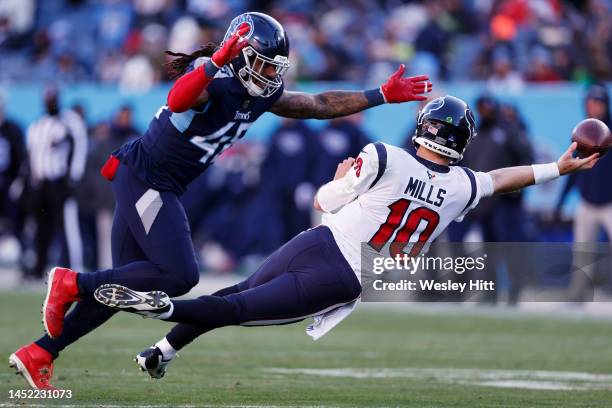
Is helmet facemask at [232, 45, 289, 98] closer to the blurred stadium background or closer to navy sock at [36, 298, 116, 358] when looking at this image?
navy sock at [36, 298, 116, 358]

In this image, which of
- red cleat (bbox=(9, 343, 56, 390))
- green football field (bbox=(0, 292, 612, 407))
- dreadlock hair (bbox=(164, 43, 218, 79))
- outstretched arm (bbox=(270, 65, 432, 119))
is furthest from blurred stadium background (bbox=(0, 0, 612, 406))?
dreadlock hair (bbox=(164, 43, 218, 79))

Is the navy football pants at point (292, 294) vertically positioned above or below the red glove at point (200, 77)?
below

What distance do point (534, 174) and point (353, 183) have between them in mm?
972

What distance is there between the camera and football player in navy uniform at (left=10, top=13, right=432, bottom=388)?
21.2 feet

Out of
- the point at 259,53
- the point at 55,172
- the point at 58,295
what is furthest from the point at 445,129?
the point at 55,172

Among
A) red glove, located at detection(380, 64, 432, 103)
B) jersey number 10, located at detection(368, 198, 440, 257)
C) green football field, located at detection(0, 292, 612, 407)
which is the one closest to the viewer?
jersey number 10, located at detection(368, 198, 440, 257)

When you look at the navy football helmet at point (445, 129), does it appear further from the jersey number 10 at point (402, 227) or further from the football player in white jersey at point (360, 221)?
the jersey number 10 at point (402, 227)

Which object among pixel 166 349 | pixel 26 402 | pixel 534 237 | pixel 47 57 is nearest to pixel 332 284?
pixel 166 349

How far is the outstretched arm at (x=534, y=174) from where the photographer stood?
6348 mm

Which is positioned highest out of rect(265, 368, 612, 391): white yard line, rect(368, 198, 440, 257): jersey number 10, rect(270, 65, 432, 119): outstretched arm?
rect(270, 65, 432, 119): outstretched arm

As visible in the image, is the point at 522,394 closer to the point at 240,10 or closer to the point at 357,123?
the point at 357,123

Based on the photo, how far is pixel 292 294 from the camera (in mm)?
6004

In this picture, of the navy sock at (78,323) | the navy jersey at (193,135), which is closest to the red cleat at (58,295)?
the navy sock at (78,323)

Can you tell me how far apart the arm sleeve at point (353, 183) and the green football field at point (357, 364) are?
1049 mm
